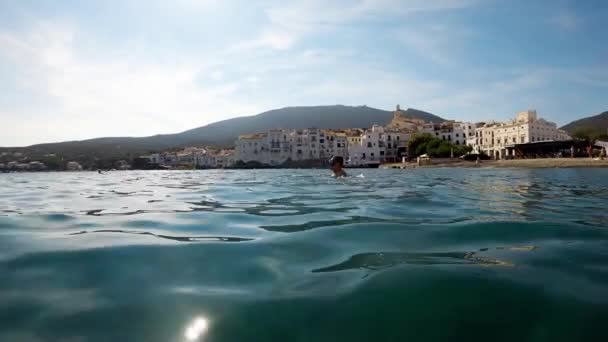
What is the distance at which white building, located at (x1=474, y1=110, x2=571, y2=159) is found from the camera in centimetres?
7474

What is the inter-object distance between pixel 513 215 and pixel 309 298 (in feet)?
13.2

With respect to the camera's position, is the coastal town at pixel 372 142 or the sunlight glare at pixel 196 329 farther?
the coastal town at pixel 372 142

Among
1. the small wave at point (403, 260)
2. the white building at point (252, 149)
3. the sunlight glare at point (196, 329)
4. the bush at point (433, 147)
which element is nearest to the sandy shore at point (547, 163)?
the bush at point (433, 147)

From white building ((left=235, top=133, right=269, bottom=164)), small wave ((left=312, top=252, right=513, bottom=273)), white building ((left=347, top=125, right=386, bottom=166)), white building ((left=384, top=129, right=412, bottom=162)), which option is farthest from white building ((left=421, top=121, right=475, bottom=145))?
small wave ((left=312, top=252, right=513, bottom=273))

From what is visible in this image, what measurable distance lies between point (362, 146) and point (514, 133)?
30934mm

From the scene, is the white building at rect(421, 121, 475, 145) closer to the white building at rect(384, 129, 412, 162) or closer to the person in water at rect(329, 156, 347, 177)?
the white building at rect(384, 129, 412, 162)

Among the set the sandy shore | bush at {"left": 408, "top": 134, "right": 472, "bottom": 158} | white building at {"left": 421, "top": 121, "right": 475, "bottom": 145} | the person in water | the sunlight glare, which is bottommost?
the sandy shore

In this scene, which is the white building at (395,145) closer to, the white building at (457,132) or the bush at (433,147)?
the white building at (457,132)

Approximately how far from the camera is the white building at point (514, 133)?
74738mm

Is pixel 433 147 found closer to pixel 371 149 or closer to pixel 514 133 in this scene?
pixel 514 133

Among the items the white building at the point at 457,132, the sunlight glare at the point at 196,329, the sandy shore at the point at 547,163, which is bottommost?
the sandy shore at the point at 547,163

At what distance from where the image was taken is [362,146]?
90.9m

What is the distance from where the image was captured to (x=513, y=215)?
5.14 metres

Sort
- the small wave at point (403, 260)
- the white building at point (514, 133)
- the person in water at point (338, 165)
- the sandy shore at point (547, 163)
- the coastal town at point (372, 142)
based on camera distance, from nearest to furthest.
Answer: the small wave at point (403, 260) → the person in water at point (338, 165) → the sandy shore at point (547, 163) → the white building at point (514, 133) → the coastal town at point (372, 142)
